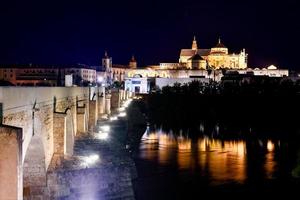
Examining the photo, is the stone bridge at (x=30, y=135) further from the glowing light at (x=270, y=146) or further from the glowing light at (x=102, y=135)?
the glowing light at (x=270, y=146)

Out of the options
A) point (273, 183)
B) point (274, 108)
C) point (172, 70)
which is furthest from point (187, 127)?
point (172, 70)

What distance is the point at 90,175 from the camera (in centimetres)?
1165

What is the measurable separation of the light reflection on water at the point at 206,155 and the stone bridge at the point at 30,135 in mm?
7870

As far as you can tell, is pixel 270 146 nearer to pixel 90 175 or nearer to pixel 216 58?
pixel 90 175

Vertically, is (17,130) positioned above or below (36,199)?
above

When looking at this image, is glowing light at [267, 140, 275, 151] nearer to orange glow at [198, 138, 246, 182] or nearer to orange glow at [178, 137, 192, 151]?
orange glow at [198, 138, 246, 182]

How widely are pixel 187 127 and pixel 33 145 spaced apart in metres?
34.8

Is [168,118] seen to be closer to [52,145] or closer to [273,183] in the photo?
[273,183]

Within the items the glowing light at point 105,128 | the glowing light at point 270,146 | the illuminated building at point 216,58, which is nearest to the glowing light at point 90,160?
the glowing light at point 105,128

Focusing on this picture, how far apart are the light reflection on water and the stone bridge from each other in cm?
787

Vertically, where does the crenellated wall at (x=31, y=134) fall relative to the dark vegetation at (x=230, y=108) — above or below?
above

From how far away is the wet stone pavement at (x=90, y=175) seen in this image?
999cm

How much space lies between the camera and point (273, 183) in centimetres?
1862

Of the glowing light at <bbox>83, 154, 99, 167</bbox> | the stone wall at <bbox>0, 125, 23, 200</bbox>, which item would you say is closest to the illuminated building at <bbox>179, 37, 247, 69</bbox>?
the glowing light at <bbox>83, 154, 99, 167</bbox>
